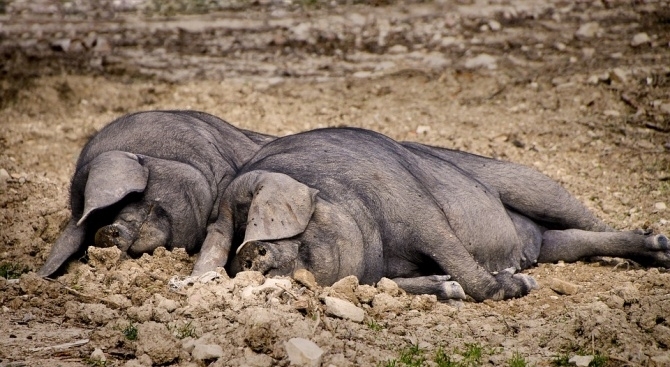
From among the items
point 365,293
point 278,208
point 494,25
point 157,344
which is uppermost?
point 494,25

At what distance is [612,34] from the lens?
9258 mm

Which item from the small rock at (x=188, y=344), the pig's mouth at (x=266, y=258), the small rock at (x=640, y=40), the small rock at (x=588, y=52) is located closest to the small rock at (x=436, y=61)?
the small rock at (x=588, y=52)

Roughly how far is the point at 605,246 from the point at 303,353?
296 centimetres

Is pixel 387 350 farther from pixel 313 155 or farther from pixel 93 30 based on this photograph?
pixel 93 30

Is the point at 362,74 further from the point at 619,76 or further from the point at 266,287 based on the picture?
the point at 266,287

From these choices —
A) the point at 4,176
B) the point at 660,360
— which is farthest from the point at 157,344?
the point at 4,176

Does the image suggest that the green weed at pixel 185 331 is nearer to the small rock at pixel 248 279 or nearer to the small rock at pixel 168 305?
the small rock at pixel 168 305

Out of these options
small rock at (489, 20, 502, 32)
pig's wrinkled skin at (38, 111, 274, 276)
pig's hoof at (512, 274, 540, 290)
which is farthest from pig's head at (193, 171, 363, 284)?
small rock at (489, 20, 502, 32)

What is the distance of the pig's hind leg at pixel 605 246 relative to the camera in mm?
5938

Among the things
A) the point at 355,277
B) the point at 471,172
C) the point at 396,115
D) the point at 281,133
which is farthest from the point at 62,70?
the point at 355,277

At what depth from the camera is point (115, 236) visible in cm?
498

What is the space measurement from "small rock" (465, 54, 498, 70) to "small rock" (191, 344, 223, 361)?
5949mm

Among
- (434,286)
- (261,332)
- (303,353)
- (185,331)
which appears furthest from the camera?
(434,286)

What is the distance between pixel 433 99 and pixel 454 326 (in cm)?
484
